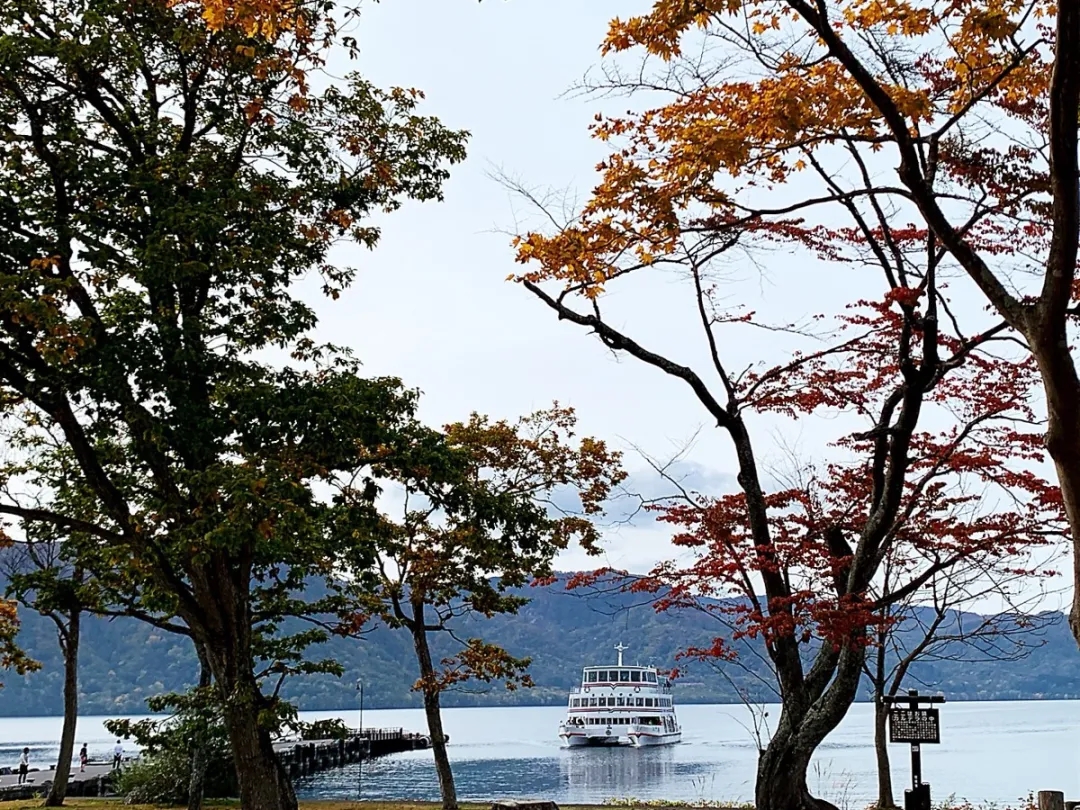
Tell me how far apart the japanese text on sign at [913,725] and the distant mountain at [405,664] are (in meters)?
81.2

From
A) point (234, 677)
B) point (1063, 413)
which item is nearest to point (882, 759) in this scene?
point (234, 677)

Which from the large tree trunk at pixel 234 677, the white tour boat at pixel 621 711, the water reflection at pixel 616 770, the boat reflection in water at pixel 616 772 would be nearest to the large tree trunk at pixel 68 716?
the large tree trunk at pixel 234 677

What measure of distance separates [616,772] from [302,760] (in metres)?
12.2

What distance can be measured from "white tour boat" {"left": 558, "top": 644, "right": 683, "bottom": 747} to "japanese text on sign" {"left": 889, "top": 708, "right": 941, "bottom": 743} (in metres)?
43.3

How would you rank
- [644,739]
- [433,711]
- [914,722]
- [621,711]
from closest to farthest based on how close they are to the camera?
[914,722] < [433,711] < [644,739] < [621,711]

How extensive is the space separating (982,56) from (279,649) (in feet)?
32.6

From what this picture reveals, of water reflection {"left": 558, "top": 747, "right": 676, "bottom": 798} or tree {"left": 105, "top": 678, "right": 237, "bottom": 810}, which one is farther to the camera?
water reflection {"left": 558, "top": 747, "right": 676, "bottom": 798}

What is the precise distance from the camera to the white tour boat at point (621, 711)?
55344 mm

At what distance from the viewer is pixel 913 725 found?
11609mm

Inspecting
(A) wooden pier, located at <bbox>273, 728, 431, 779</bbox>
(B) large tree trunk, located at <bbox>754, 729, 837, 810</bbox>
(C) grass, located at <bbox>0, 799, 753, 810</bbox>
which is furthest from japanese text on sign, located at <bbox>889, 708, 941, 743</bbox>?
(A) wooden pier, located at <bbox>273, 728, 431, 779</bbox>

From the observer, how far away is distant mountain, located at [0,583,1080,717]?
112m

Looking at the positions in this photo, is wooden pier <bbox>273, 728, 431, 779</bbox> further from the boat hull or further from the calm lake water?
the boat hull

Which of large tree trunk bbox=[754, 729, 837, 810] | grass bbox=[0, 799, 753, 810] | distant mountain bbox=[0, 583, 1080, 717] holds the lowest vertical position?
distant mountain bbox=[0, 583, 1080, 717]

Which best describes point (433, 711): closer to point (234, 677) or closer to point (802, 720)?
point (234, 677)
